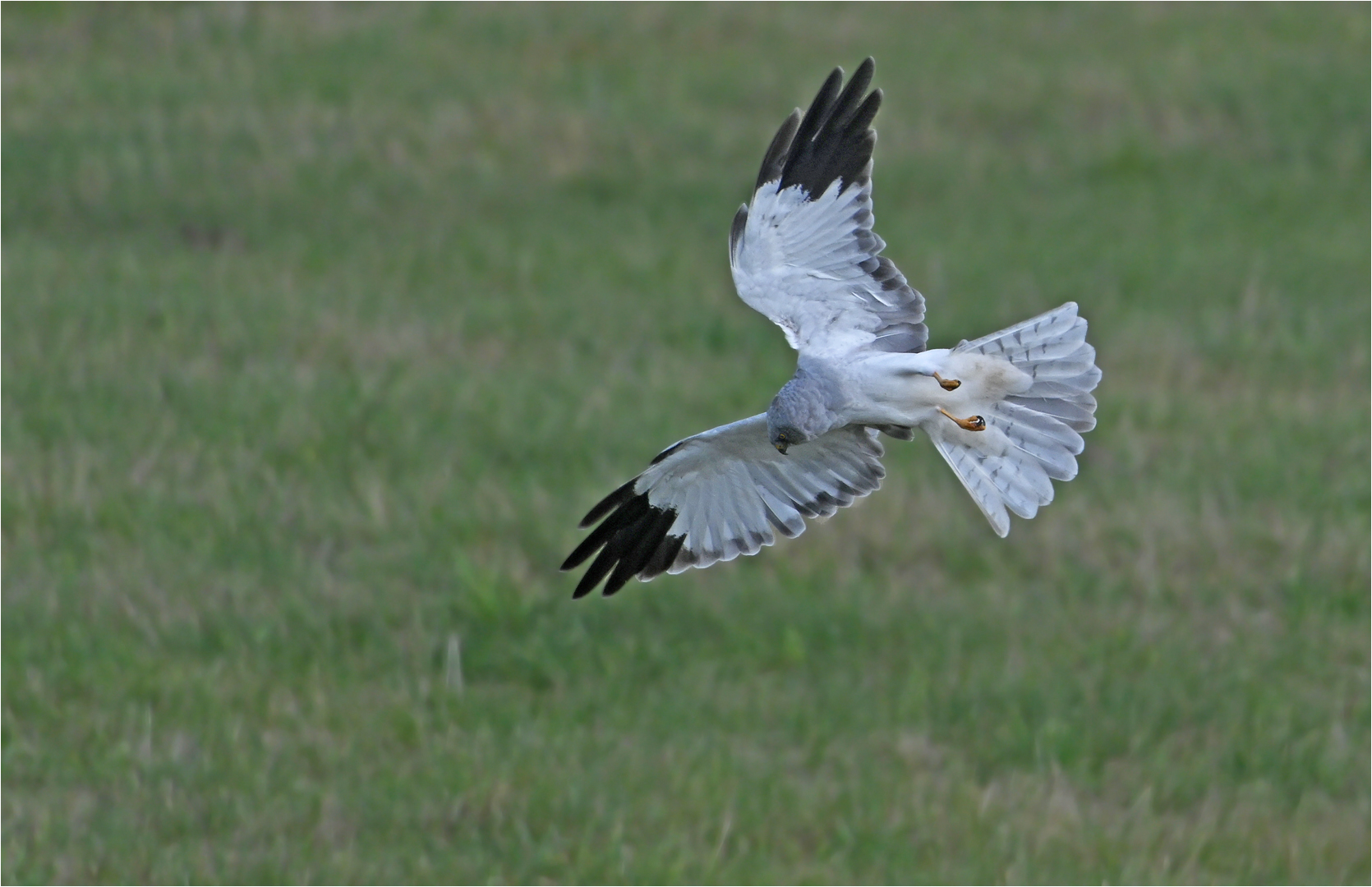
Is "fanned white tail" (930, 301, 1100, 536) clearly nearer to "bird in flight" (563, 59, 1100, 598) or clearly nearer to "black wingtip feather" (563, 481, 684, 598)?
"bird in flight" (563, 59, 1100, 598)

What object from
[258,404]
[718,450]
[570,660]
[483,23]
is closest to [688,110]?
[483,23]

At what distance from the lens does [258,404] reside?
805cm

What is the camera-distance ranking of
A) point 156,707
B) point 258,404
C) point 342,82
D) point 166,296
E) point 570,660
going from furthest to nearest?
1. point 342,82
2. point 166,296
3. point 258,404
4. point 570,660
5. point 156,707

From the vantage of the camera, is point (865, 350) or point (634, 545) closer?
point (865, 350)

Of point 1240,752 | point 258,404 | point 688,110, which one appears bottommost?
point 1240,752

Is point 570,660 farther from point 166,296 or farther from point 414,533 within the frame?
point 166,296

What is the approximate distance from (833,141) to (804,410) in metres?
0.89

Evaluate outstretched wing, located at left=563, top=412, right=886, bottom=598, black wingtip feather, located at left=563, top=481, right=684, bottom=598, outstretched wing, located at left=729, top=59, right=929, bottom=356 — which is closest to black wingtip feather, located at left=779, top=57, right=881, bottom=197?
outstretched wing, located at left=729, top=59, right=929, bottom=356

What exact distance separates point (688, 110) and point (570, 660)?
7506 millimetres

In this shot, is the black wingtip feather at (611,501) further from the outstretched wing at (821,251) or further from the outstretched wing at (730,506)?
the outstretched wing at (821,251)

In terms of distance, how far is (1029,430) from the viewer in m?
4.71

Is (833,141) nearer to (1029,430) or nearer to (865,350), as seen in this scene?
(865,350)

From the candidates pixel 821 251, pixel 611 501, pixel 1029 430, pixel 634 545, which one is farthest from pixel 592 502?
pixel 1029 430

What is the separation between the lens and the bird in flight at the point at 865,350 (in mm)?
4430
